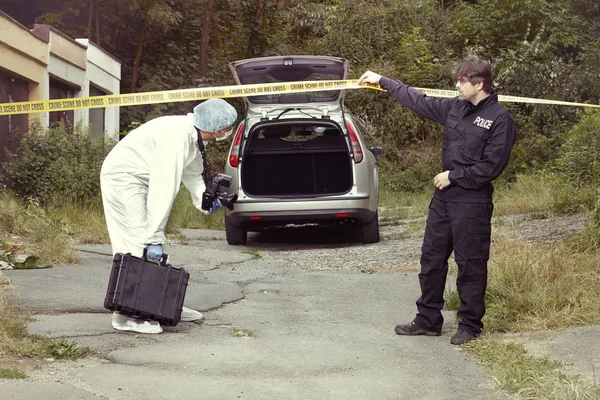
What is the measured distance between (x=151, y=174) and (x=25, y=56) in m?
11.1

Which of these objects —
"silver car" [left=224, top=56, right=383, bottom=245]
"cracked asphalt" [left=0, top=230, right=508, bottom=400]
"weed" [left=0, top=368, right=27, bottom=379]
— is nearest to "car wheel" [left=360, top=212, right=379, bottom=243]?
"silver car" [left=224, top=56, right=383, bottom=245]

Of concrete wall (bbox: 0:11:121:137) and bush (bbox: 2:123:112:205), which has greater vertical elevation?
concrete wall (bbox: 0:11:121:137)

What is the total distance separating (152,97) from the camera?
9.84 m

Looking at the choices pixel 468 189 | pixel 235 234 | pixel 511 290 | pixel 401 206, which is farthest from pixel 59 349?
pixel 401 206

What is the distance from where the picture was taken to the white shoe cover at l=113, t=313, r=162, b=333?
6355 millimetres

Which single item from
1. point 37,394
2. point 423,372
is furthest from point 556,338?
point 37,394

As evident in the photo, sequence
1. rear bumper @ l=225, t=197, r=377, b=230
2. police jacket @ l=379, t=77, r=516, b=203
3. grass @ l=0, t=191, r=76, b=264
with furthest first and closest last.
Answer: rear bumper @ l=225, t=197, r=377, b=230, grass @ l=0, t=191, r=76, b=264, police jacket @ l=379, t=77, r=516, b=203

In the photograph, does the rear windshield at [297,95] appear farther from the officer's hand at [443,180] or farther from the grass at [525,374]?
the grass at [525,374]

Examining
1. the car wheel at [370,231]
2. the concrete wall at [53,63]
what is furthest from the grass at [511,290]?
the concrete wall at [53,63]

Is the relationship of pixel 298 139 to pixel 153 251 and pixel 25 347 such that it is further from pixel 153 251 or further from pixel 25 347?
pixel 25 347

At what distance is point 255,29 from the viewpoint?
1064 inches

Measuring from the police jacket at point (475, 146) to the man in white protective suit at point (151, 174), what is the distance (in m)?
1.41

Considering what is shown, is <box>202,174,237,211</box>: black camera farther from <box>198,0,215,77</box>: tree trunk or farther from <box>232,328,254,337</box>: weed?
<box>198,0,215,77</box>: tree trunk

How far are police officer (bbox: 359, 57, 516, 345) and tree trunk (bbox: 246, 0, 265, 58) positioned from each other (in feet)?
68.9
